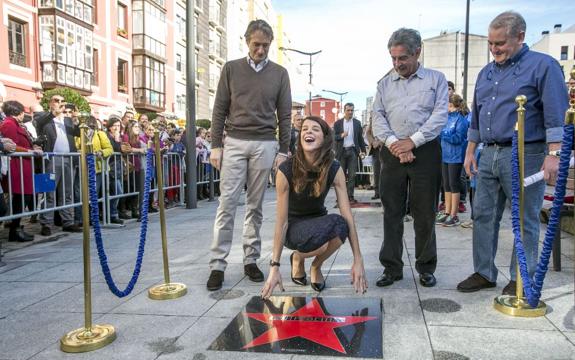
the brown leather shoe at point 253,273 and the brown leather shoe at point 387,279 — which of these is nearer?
the brown leather shoe at point 387,279

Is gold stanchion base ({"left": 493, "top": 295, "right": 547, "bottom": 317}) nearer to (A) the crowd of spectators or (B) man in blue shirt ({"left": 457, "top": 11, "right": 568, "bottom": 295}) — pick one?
(B) man in blue shirt ({"left": 457, "top": 11, "right": 568, "bottom": 295})

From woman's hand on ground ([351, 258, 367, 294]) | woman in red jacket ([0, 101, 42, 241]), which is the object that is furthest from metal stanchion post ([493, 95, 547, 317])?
woman in red jacket ([0, 101, 42, 241])

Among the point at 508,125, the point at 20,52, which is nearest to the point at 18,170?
the point at 508,125

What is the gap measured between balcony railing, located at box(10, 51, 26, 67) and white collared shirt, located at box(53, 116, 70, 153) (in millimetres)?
14845

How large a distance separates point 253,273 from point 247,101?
1.49m

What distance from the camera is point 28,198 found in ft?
19.8

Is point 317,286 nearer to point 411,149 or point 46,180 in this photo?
point 411,149

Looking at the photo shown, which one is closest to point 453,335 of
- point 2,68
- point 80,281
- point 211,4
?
point 80,281

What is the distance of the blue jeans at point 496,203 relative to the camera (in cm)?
332

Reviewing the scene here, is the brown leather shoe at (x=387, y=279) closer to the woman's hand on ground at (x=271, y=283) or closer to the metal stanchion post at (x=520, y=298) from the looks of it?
the metal stanchion post at (x=520, y=298)

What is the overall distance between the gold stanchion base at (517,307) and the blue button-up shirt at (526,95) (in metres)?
1.12

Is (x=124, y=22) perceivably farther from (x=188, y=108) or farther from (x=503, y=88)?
(x=503, y=88)

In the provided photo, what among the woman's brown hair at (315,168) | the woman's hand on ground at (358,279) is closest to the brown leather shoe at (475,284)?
the woman's hand on ground at (358,279)

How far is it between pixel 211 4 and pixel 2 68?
88.2 feet
